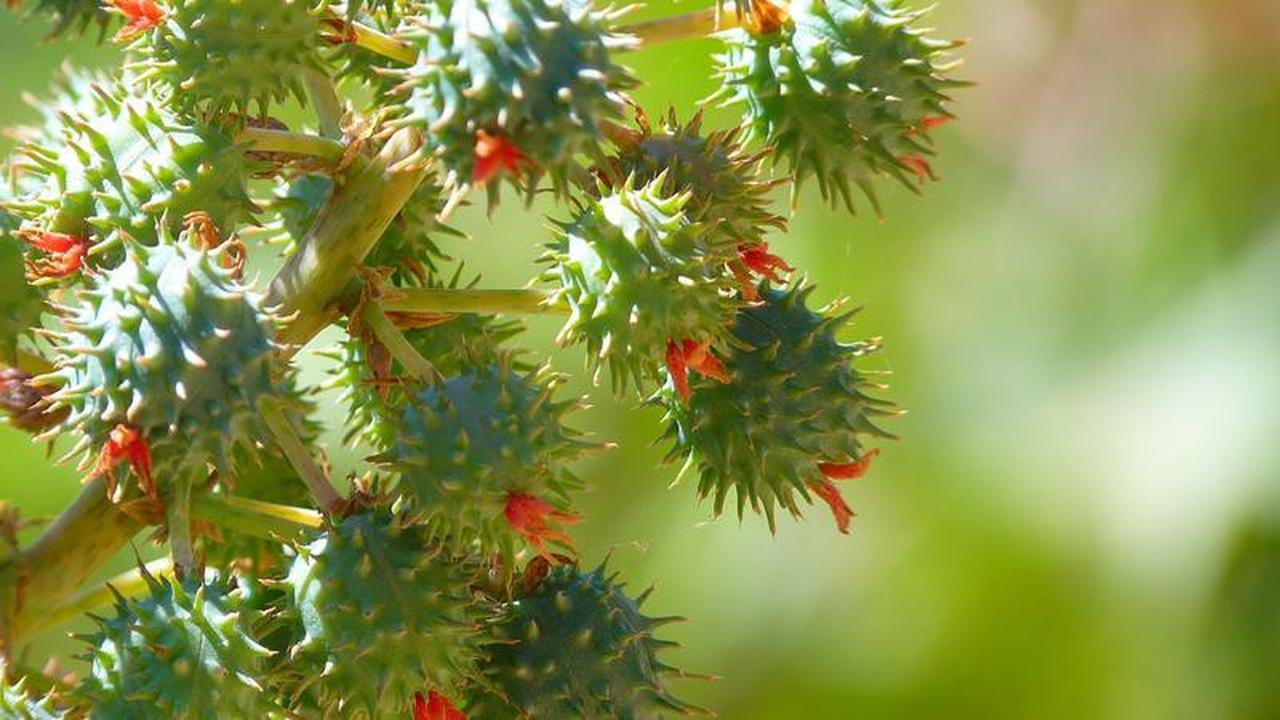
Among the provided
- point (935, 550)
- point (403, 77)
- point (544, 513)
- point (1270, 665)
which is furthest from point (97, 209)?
point (1270, 665)

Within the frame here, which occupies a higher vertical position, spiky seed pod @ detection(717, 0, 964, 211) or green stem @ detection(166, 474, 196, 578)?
spiky seed pod @ detection(717, 0, 964, 211)

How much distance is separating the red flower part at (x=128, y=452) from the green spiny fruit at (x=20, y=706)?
0.94 ft

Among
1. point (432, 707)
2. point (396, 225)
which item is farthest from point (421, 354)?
point (432, 707)

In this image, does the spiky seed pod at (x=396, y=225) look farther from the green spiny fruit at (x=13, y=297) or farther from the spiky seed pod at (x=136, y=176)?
the green spiny fruit at (x=13, y=297)

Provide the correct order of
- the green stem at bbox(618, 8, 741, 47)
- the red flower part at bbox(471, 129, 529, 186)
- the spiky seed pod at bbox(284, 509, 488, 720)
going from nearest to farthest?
the red flower part at bbox(471, 129, 529, 186), the spiky seed pod at bbox(284, 509, 488, 720), the green stem at bbox(618, 8, 741, 47)

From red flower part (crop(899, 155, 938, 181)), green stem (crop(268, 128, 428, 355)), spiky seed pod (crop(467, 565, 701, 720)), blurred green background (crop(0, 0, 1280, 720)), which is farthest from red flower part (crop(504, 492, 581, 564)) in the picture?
blurred green background (crop(0, 0, 1280, 720))

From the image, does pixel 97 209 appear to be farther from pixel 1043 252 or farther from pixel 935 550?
pixel 1043 252

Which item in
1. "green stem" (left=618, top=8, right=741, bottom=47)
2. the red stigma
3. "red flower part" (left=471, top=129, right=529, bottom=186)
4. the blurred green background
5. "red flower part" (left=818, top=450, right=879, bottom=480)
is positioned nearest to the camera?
"red flower part" (left=471, top=129, right=529, bottom=186)

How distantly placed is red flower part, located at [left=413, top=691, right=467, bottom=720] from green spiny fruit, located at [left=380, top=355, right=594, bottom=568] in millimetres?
173

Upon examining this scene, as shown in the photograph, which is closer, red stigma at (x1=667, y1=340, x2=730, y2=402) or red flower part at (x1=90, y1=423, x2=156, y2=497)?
red flower part at (x1=90, y1=423, x2=156, y2=497)

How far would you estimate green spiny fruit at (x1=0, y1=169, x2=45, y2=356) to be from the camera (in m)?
2.10

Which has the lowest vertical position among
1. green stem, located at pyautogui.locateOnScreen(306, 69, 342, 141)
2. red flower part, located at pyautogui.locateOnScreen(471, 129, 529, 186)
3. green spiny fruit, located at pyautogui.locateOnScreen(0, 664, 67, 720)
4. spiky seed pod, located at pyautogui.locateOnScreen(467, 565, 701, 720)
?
green spiny fruit, located at pyautogui.locateOnScreen(0, 664, 67, 720)

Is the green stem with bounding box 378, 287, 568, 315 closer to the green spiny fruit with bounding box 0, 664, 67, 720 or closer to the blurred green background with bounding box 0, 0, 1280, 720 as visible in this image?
the green spiny fruit with bounding box 0, 664, 67, 720

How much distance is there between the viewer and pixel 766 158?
212cm
